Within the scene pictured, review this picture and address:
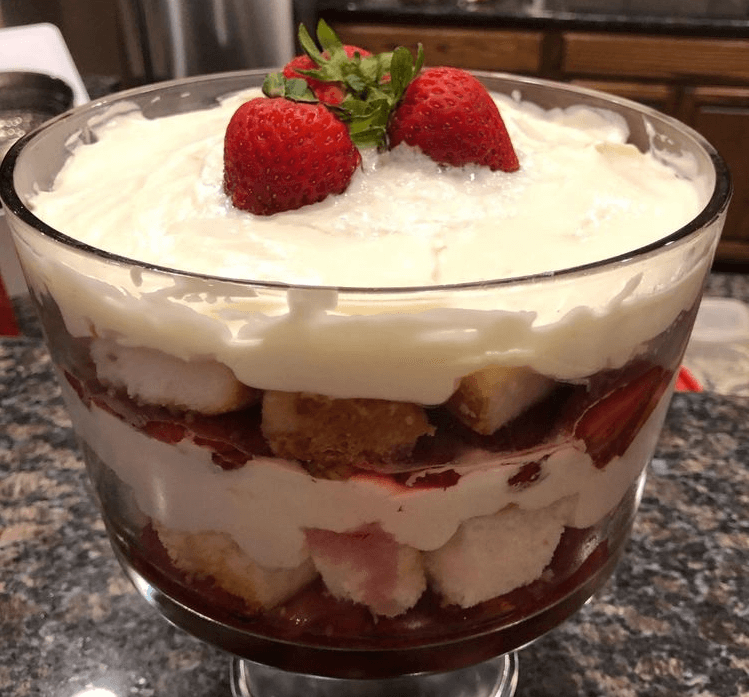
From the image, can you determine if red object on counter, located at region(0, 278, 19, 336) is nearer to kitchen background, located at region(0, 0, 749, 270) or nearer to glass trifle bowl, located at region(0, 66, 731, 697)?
glass trifle bowl, located at region(0, 66, 731, 697)

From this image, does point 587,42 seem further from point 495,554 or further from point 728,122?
point 495,554

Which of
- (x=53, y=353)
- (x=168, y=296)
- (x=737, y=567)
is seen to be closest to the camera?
(x=168, y=296)

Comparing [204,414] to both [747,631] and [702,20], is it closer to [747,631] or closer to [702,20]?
[747,631]

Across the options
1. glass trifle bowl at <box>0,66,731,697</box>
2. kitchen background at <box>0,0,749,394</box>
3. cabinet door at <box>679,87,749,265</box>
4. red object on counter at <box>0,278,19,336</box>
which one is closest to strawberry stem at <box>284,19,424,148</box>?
glass trifle bowl at <box>0,66,731,697</box>

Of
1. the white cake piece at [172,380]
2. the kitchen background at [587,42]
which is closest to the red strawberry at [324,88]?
the white cake piece at [172,380]

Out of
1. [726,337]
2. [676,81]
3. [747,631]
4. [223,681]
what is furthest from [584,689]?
[676,81]

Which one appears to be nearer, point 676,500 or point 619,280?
point 619,280
